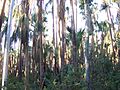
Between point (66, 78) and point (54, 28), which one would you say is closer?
point (66, 78)

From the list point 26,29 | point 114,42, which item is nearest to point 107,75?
point 26,29

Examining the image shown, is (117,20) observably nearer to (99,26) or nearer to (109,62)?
(99,26)

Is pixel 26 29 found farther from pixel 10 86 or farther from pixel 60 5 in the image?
pixel 60 5

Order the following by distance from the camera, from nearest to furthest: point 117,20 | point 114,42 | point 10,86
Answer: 1. point 10,86
2. point 114,42
3. point 117,20

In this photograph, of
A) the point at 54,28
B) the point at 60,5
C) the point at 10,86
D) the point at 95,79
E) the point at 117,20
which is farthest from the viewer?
the point at 117,20

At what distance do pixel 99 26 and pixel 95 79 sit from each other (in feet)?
53.6

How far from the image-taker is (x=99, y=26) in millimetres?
37781

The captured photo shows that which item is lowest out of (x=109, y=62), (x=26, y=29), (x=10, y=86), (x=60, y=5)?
(x=10, y=86)

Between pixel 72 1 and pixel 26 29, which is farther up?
pixel 72 1

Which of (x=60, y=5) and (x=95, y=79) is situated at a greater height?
(x=60, y=5)

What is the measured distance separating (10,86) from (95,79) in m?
6.14

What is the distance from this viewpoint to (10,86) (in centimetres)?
1970

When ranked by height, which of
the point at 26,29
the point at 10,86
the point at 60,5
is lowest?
the point at 10,86

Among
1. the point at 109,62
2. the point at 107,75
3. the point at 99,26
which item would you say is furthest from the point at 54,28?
the point at 99,26
